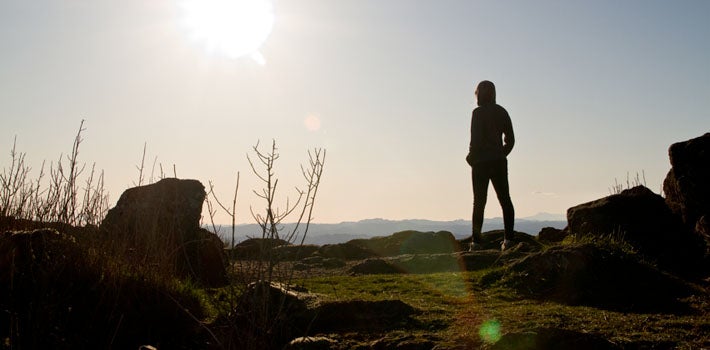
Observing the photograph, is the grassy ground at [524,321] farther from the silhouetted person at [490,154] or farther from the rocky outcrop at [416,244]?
the rocky outcrop at [416,244]

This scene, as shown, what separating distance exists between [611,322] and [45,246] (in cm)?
552

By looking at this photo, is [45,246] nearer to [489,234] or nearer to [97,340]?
[97,340]

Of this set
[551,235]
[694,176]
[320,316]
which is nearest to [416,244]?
[551,235]

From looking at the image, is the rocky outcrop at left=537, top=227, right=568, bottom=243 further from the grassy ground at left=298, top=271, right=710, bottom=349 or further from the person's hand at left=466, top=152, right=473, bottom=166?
the grassy ground at left=298, top=271, right=710, bottom=349

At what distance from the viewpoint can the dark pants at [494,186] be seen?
1005 cm

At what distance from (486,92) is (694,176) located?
3.74 meters

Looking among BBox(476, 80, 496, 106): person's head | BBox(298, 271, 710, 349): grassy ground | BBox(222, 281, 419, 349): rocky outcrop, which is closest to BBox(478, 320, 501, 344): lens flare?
BBox(298, 271, 710, 349): grassy ground

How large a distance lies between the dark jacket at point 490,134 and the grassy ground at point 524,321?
11.9 ft

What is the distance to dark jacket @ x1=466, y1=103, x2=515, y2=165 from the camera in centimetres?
1009

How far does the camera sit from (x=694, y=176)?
793 cm

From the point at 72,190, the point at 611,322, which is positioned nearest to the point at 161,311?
the point at 72,190

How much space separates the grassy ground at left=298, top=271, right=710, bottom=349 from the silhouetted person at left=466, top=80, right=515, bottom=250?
3391 mm

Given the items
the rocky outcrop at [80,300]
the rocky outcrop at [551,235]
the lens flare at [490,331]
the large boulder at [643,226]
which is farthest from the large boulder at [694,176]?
the rocky outcrop at [80,300]

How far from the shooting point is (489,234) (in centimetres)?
1619
